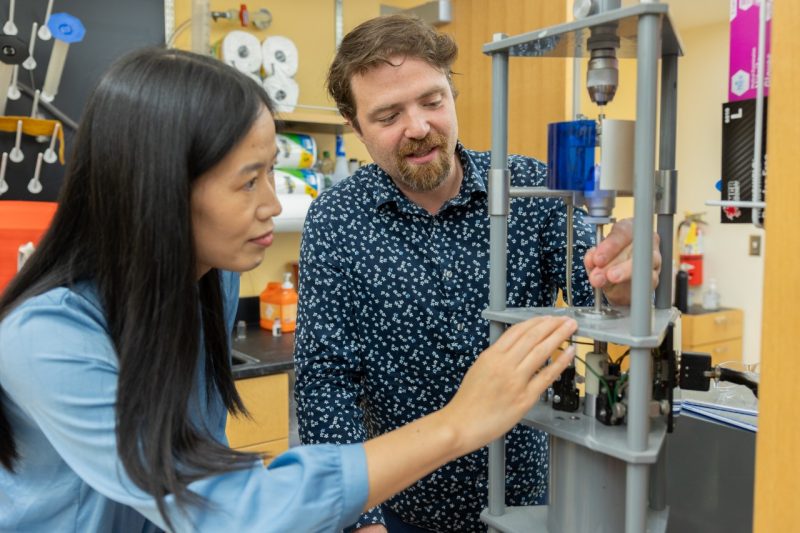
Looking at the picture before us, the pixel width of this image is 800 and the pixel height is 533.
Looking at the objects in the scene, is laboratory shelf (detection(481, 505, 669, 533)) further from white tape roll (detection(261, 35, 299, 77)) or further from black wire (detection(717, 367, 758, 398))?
white tape roll (detection(261, 35, 299, 77))

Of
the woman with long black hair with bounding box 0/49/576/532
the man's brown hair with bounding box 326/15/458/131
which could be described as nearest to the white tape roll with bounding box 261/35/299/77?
the man's brown hair with bounding box 326/15/458/131

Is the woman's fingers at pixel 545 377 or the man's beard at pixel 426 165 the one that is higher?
the man's beard at pixel 426 165

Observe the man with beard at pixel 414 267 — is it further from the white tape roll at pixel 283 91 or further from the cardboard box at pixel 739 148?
the white tape roll at pixel 283 91

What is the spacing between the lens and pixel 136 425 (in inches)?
29.0

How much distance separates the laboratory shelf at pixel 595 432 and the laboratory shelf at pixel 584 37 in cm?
41

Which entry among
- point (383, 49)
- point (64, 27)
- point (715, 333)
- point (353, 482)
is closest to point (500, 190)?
point (353, 482)

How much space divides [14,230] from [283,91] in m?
1.05

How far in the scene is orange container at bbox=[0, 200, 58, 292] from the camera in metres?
1.88

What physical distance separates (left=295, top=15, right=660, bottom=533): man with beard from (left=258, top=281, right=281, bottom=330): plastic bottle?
1.33 m

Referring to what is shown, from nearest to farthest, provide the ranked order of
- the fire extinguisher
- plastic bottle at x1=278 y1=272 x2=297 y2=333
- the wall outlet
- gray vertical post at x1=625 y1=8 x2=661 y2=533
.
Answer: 1. gray vertical post at x1=625 y1=8 x2=661 y2=533
2. plastic bottle at x1=278 y1=272 x2=297 y2=333
3. the wall outlet
4. the fire extinguisher

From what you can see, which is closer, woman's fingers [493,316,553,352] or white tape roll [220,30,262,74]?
woman's fingers [493,316,553,352]

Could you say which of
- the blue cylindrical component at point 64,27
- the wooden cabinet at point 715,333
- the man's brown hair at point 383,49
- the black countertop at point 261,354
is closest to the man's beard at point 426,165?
the man's brown hair at point 383,49

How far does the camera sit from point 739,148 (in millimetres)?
830

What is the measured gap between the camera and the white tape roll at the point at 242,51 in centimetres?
242
